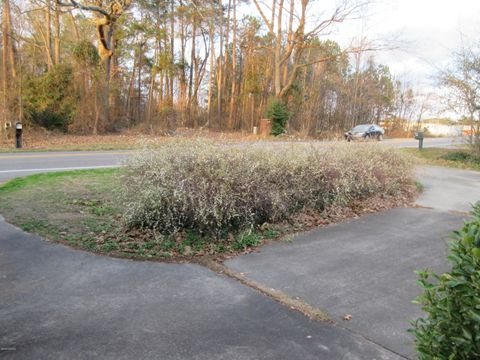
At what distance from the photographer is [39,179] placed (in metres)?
9.45

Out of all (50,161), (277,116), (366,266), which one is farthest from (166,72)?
(366,266)

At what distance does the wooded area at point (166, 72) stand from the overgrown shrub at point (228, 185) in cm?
1378

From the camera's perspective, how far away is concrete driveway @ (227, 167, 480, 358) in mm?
3504

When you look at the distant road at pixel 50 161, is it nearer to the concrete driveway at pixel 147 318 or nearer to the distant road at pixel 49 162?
the distant road at pixel 49 162

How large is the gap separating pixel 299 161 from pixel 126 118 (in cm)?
2345

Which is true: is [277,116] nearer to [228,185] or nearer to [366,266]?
[228,185]

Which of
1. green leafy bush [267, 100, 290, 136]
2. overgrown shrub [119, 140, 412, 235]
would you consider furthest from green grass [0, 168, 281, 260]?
green leafy bush [267, 100, 290, 136]

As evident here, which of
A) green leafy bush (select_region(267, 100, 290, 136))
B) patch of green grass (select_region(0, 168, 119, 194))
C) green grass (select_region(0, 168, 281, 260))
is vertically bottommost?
green grass (select_region(0, 168, 281, 260))

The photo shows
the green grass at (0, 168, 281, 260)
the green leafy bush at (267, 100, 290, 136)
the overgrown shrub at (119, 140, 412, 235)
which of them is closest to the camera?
the green grass at (0, 168, 281, 260)

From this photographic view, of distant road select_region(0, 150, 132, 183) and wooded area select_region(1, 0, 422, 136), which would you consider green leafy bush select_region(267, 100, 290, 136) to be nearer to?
wooded area select_region(1, 0, 422, 136)

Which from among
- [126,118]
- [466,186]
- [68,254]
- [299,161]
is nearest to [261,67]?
[126,118]

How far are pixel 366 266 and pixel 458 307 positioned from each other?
3131mm

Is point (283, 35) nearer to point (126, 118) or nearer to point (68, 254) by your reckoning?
point (126, 118)

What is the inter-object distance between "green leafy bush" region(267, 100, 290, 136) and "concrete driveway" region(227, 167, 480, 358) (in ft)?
65.3
